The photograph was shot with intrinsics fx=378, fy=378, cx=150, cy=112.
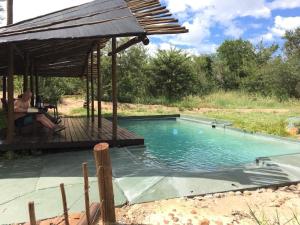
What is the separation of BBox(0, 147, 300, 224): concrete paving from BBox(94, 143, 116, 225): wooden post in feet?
1.86

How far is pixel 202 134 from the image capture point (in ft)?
39.7

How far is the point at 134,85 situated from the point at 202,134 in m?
10.6

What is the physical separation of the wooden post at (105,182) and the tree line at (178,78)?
51.9 ft

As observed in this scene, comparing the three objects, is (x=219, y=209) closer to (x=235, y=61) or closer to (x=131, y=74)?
(x=131, y=74)

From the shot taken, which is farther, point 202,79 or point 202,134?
point 202,79

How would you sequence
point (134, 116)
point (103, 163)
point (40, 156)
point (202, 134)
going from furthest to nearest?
point (134, 116), point (202, 134), point (40, 156), point (103, 163)

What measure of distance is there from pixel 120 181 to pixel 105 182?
4.87ft

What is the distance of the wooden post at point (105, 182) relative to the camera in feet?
11.8

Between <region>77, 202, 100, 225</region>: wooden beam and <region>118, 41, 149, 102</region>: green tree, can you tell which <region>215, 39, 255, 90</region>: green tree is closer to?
<region>118, 41, 149, 102</region>: green tree

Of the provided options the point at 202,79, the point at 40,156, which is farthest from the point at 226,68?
the point at 40,156

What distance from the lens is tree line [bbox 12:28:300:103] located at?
2172 centimetres

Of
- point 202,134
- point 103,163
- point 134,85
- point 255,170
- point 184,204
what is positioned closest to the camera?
point 103,163

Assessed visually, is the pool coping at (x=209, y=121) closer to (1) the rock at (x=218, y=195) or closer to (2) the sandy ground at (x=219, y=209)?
(2) the sandy ground at (x=219, y=209)

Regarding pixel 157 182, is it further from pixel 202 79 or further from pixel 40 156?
pixel 202 79
